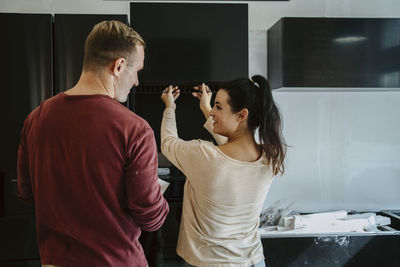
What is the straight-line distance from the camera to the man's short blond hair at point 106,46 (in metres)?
1.00

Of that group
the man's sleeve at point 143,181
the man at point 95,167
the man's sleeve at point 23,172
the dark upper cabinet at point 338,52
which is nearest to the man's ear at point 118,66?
the man at point 95,167

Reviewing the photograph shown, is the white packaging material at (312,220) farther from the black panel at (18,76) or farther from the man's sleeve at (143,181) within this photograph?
the black panel at (18,76)

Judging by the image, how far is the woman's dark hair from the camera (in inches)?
53.9

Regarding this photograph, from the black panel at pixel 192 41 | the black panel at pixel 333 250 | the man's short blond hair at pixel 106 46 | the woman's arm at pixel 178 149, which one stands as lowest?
the black panel at pixel 333 250

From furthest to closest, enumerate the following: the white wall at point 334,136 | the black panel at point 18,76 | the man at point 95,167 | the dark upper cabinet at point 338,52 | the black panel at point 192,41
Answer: the white wall at point 334,136
the dark upper cabinet at point 338,52
the black panel at point 192,41
the black panel at point 18,76
the man at point 95,167

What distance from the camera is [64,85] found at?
1927 millimetres

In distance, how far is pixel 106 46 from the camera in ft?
3.27

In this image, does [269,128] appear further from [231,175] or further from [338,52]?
[338,52]

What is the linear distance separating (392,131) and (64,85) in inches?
93.3

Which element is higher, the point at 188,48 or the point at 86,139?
the point at 188,48

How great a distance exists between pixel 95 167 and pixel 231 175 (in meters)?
0.54

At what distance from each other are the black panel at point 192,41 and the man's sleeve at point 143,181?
117 centimetres

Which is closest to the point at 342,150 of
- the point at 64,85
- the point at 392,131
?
the point at 392,131

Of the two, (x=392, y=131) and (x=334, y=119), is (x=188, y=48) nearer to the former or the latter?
(x=334, y=119)
